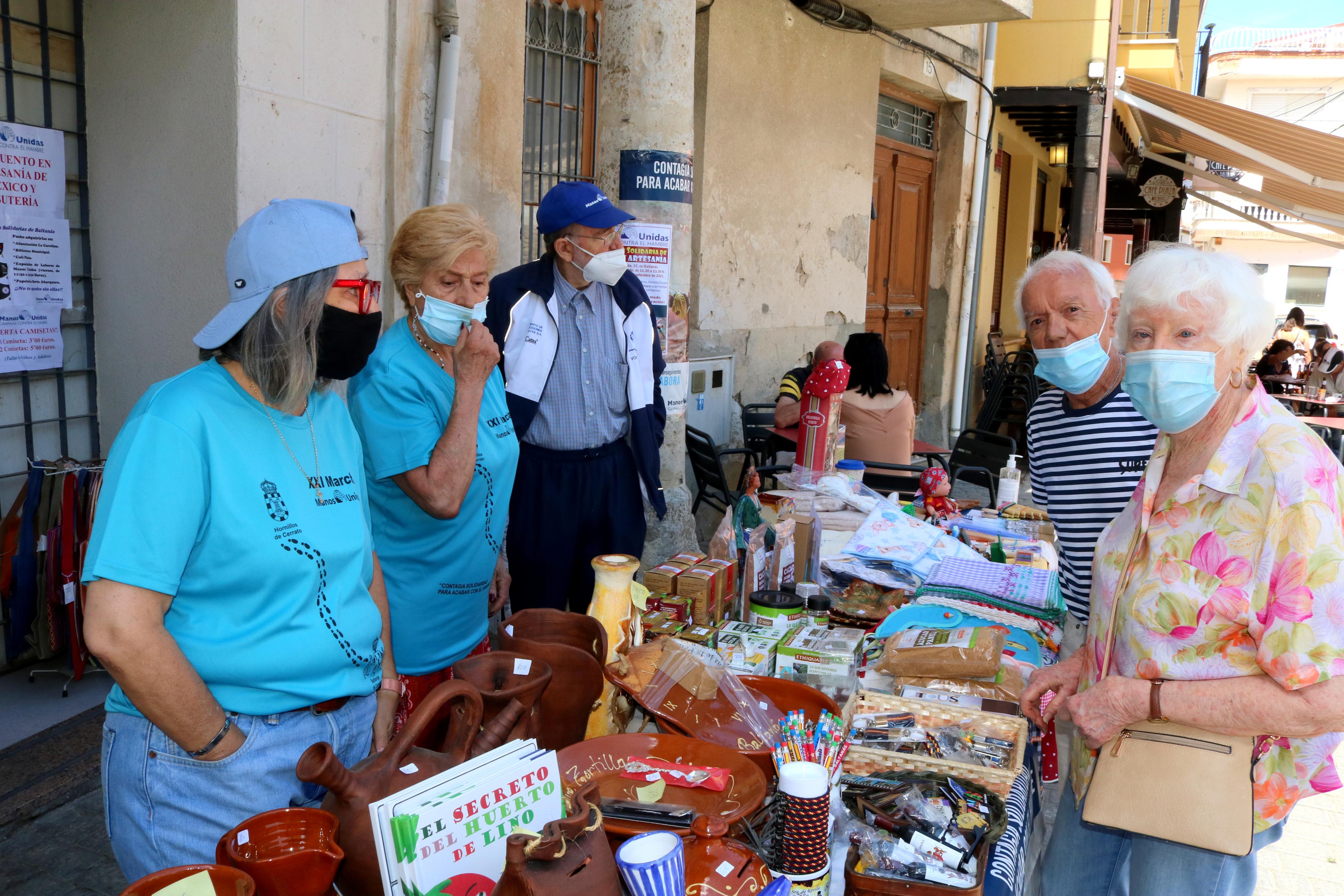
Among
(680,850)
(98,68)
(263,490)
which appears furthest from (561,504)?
(98,68)

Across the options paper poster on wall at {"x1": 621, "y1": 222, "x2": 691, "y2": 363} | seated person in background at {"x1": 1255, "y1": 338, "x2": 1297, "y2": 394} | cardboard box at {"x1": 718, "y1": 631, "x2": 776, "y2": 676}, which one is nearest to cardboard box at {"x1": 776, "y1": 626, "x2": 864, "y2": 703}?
cardboard box at {"x1": 718, "y1": 631, "x2": 776, "y2": 676}

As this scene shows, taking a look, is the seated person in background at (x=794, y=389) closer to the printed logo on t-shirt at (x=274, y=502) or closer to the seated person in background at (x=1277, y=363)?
the printed logo on t-shirt at (x=274, y=502)

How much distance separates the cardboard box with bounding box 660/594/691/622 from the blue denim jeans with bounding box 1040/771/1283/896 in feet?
2.95

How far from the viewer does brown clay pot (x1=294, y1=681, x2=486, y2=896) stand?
130 centimetres

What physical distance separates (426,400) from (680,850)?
132 centimetres

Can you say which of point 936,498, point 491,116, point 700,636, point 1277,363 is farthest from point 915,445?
point 1277,363

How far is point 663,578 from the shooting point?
2.49 meters

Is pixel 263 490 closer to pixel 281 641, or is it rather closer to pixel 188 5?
pixel 281 641

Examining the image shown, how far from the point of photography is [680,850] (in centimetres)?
127

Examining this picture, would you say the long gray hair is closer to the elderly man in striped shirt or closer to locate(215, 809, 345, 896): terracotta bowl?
locate(215, 809, 345, 896): terracotta bowl

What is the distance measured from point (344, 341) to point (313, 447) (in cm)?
19

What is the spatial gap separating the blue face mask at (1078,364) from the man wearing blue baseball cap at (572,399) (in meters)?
1.27

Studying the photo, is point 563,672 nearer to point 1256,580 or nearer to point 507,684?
point 507,684

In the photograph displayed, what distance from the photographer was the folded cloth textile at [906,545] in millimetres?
2873
